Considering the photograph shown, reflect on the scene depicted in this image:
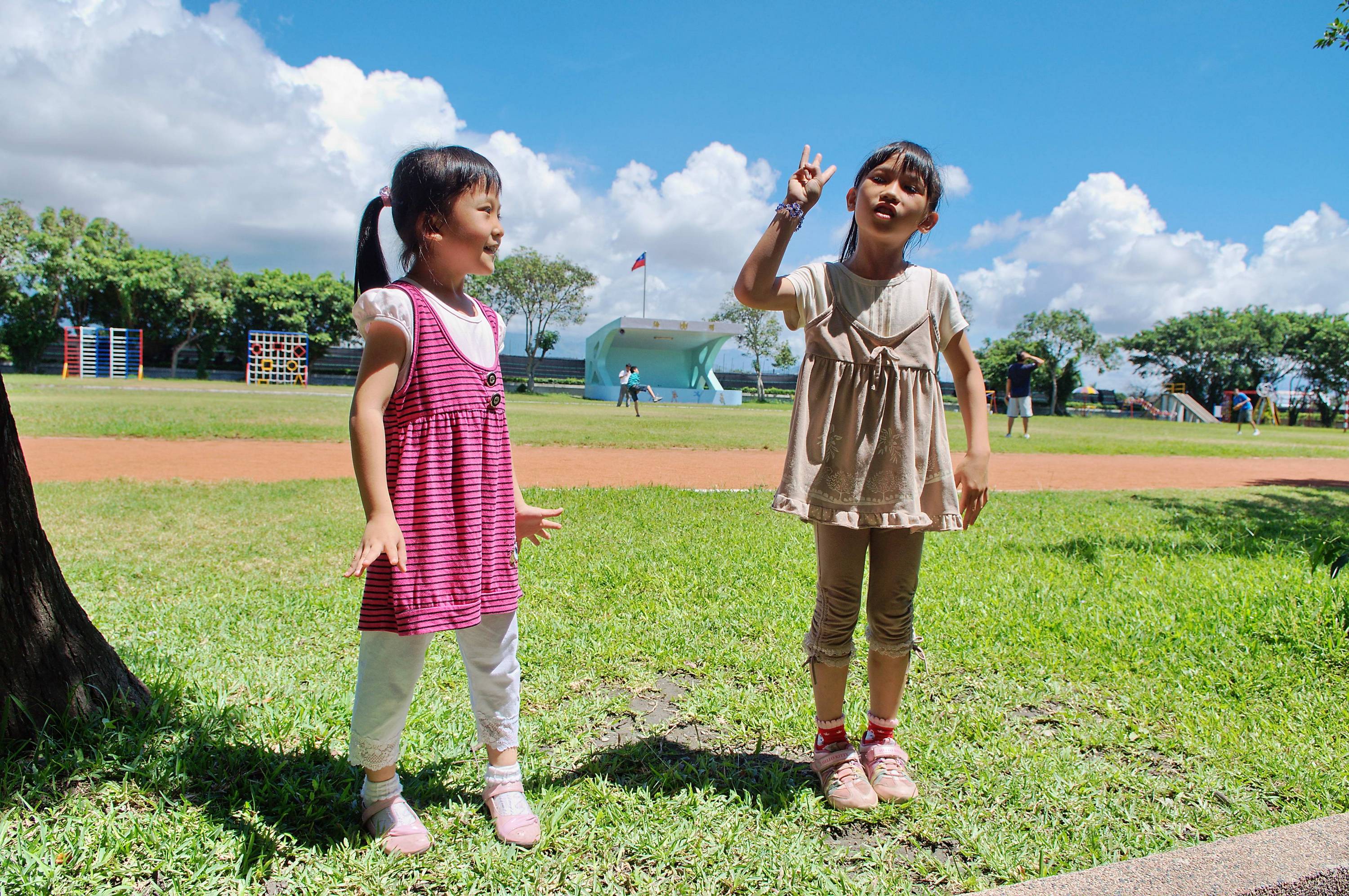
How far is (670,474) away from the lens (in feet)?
29.3

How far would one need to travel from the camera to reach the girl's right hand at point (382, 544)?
5.44 feet

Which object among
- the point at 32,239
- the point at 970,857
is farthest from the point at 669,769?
the point at 32,239

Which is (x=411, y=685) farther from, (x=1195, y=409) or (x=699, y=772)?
(x=1195, y=409)

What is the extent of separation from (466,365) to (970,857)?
1638mm

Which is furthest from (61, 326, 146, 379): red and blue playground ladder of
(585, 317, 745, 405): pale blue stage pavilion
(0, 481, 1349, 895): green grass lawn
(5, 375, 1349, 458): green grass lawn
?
(0, 481, 1349, 895): green grass lawn

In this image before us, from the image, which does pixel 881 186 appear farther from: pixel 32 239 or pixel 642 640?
pixel 32 239

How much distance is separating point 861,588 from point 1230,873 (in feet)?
3.11

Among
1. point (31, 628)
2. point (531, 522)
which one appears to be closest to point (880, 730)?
point (531, 522)

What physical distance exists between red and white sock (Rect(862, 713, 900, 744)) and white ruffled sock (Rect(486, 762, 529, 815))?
37.6 inches

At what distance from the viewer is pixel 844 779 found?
2131 mm

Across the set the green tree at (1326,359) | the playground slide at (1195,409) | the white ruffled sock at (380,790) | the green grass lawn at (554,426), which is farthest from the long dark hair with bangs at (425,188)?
the green tree at (1326,359)

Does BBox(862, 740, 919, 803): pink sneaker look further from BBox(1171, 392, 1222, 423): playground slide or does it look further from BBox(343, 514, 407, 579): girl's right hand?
BBox(1171, 392, 1222, 423): playground slide

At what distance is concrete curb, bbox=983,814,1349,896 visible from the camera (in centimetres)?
162

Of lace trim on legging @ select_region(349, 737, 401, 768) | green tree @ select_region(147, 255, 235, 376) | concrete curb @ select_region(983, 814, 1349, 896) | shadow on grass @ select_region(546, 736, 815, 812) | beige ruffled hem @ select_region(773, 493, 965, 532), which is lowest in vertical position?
shadow on grass @ select_region(546, 736, 815, 812)
